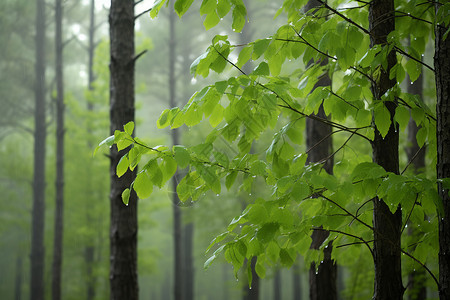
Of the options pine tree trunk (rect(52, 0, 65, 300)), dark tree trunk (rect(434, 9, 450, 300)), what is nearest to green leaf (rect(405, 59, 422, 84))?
dark tree trunk (rect(434, 9, 450, 300))

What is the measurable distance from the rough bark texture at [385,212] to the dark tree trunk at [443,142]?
0.74 ft

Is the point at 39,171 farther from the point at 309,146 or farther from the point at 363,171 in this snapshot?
the point at 363,171

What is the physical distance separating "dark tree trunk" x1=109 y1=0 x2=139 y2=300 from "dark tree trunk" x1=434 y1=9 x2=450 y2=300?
2.47m

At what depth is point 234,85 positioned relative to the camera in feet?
5.69

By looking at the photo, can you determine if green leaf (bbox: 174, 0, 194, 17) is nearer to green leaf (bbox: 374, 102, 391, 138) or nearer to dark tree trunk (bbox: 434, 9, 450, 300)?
green leaf (bbox: 374, 102, 391, 138)

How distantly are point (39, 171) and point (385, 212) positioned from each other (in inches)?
545

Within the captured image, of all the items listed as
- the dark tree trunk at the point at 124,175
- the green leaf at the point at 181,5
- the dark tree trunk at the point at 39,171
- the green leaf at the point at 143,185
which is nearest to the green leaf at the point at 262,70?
the green leaf at the point at 181,5

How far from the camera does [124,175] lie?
146 inches

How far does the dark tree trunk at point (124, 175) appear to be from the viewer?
12.1 feet

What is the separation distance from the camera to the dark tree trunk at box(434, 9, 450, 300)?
1.84 metres

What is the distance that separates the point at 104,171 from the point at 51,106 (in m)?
4.67

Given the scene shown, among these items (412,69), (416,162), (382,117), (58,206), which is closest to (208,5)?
(382,117)

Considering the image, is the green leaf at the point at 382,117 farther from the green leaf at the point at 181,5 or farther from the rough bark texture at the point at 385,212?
the green leaf at the point at 181,5

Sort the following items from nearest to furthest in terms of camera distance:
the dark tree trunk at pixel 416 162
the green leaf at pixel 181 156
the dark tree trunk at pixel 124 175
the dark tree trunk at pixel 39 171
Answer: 1. the green leaf at pixel 181 156
2. the dark tree trunk at pixel 124 175
3. the dark tree trunk at pixel 416 162
4. the dark tree trunk at pixel 39 171
